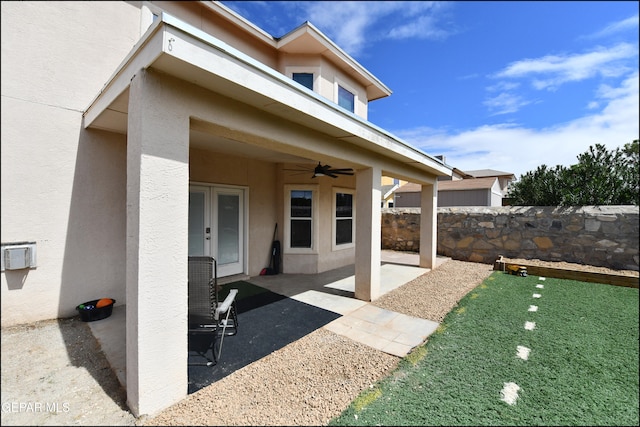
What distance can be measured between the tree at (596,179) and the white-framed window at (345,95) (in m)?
6.37

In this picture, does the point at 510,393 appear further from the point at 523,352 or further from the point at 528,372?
the point at 523,352

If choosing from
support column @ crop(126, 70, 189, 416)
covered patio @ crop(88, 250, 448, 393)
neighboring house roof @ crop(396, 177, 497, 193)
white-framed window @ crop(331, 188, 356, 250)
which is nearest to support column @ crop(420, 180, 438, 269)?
covered patio @ crop(88, 250, 448, 393)

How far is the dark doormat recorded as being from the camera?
9.34 feet

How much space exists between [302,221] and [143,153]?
17.2ft

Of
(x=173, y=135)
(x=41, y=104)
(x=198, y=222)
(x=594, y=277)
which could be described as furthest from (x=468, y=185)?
(x=41, y=104)

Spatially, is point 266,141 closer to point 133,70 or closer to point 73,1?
point 133,70

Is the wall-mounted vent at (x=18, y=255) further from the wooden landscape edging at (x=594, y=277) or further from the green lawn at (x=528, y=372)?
the wooden landscape edging at (x=594, y=277)

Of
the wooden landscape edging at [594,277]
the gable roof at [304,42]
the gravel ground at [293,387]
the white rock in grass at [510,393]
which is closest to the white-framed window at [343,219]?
the gable roof at [304,42]

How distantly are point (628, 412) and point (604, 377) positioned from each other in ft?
1.52

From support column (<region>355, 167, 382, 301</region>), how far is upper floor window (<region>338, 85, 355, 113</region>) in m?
4.12

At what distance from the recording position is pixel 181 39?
2.03m

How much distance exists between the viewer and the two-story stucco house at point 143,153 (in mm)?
906

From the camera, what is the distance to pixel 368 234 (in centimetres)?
519

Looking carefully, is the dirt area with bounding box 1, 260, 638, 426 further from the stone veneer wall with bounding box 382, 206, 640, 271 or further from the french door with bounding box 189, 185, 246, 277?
the french door with bounding box 189, 185, 246, 277
